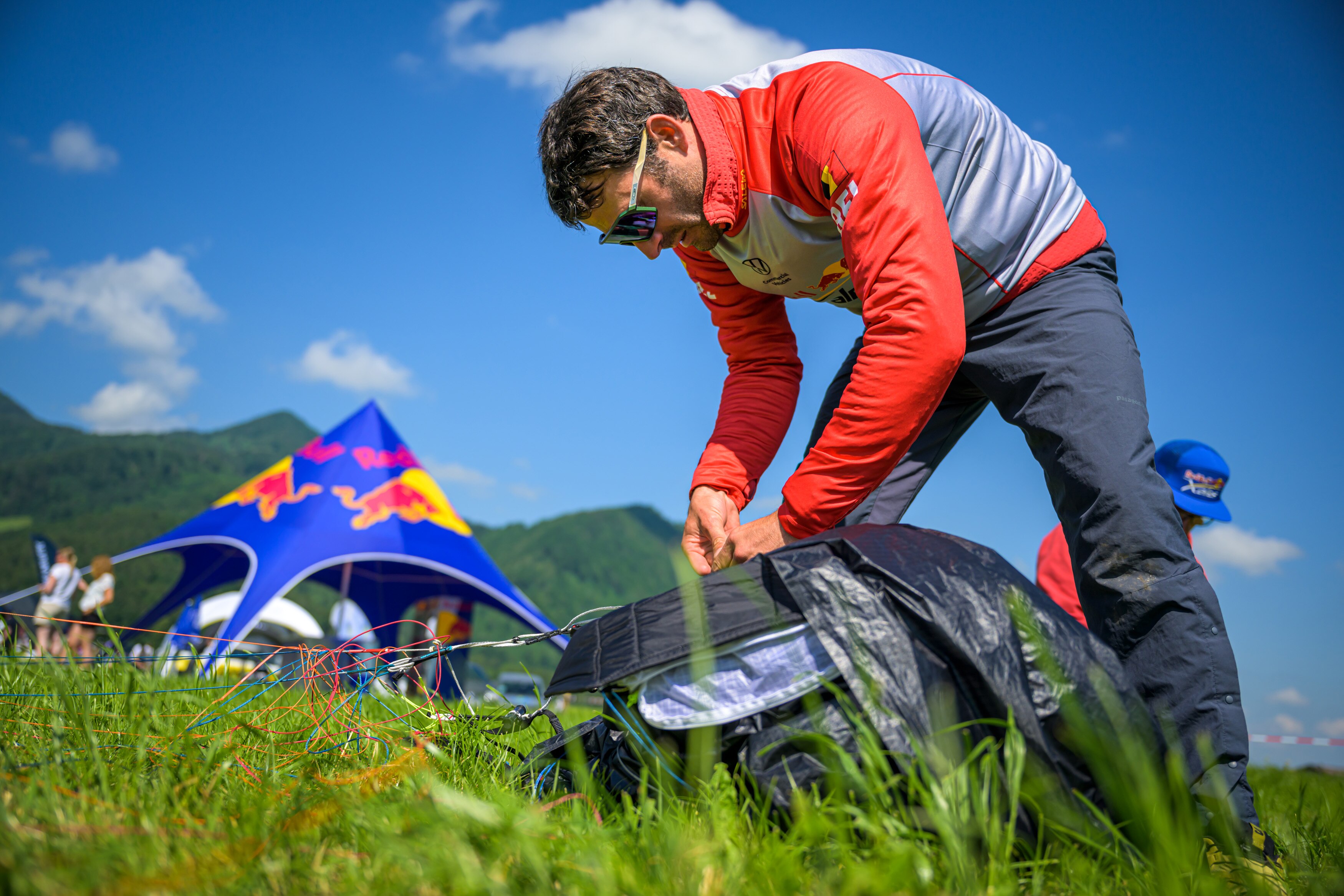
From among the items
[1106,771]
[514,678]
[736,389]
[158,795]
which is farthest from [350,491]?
[1106,771]

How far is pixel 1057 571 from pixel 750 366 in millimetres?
2054

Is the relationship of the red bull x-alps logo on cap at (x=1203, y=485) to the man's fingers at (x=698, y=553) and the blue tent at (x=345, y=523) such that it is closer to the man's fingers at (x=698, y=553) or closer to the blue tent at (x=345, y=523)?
the man's fingers at (x=698, y=553)

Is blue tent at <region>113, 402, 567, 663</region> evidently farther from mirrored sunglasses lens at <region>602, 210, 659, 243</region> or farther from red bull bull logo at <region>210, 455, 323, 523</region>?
mirrored sunglasses lens at <region>602, 210, 659, 243</region>

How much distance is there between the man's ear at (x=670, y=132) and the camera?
1.38 m

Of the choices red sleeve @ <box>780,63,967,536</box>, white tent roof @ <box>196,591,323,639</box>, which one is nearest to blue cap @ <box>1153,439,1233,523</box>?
red sleeve @ <box>780,63,967,536</box>

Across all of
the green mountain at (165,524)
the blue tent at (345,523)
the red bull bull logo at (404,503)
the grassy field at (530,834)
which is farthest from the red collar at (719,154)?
the green mountain at (165,524)

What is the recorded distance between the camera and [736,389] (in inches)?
71.6

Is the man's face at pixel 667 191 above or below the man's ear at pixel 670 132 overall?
below

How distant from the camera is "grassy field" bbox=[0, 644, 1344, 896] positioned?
1.96 feet

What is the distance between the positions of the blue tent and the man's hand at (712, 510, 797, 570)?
6560 millimetres

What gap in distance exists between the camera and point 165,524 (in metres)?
45.8

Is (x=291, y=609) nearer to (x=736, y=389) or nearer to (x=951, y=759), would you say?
(x=736, y=389)

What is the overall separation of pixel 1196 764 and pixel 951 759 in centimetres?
58

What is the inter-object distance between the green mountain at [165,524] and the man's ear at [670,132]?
37.6m
